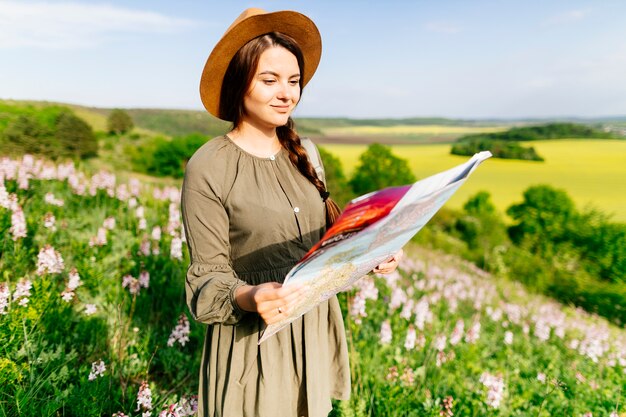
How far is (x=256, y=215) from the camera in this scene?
160 cm

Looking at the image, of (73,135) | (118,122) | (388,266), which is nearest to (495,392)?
(388,266)

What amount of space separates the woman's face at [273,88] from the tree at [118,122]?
161 ft

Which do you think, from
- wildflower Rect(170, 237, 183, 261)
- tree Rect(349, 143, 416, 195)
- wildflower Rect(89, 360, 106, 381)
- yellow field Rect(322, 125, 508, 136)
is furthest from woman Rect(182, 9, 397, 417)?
yellow field Rect(322, 125, 508, 136)

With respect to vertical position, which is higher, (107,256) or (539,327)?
(107,256)

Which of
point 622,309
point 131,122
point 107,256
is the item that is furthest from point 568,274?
point 131,122

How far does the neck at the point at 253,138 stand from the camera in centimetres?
175

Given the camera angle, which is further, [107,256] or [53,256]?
[107,256]

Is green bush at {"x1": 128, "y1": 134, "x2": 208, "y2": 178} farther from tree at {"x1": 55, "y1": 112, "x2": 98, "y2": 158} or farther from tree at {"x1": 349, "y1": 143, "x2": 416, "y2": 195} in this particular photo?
tree at {"x1": 349, "y1": 143, "x2": 416, "y2": 195}

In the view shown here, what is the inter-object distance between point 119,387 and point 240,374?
1.45m

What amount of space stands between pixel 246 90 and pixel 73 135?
33491 millimetres

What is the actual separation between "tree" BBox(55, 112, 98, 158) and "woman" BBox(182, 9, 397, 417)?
95.7 feet

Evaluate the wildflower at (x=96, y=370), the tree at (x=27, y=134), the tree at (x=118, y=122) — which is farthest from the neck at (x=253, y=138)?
the tree at (x=118, y=122)

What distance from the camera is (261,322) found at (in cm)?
165

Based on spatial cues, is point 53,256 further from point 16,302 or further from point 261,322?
point 261,322
